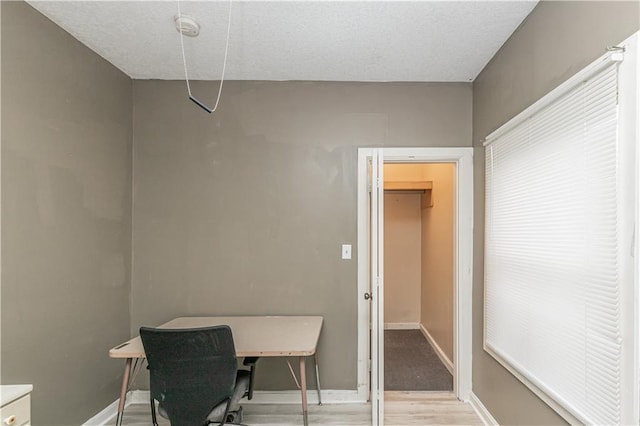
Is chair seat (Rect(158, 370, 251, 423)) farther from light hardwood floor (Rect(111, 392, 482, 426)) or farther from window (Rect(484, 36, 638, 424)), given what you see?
window (Rect(484, 36, 638, 424))

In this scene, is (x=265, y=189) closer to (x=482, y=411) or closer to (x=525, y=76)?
(x=525, y=76)

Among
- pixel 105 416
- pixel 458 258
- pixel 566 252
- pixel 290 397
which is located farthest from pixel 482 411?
pixel 105 416

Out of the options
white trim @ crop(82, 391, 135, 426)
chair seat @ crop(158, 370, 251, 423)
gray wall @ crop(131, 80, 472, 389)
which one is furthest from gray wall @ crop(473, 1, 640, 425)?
white trim @ crop(82, 391, 135, 426)

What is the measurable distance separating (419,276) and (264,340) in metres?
3.39

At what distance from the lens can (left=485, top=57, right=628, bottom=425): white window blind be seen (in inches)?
52.1

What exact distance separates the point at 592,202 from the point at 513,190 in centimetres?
70

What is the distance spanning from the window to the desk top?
1.21 metres

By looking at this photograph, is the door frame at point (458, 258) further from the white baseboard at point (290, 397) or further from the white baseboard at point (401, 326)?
the white baseboard at point (401, 326)

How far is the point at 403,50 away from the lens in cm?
236

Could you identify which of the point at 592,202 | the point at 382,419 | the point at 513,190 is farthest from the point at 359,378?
the point at 592,202

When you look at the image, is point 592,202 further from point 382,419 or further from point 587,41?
point 382,419

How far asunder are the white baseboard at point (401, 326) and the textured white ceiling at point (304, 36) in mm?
3433

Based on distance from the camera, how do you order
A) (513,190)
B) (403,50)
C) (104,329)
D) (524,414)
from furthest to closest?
1. (104,329)
2. (403,50)
3. (513,190)
4. (524,414)

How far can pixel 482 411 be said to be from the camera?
255 cm
